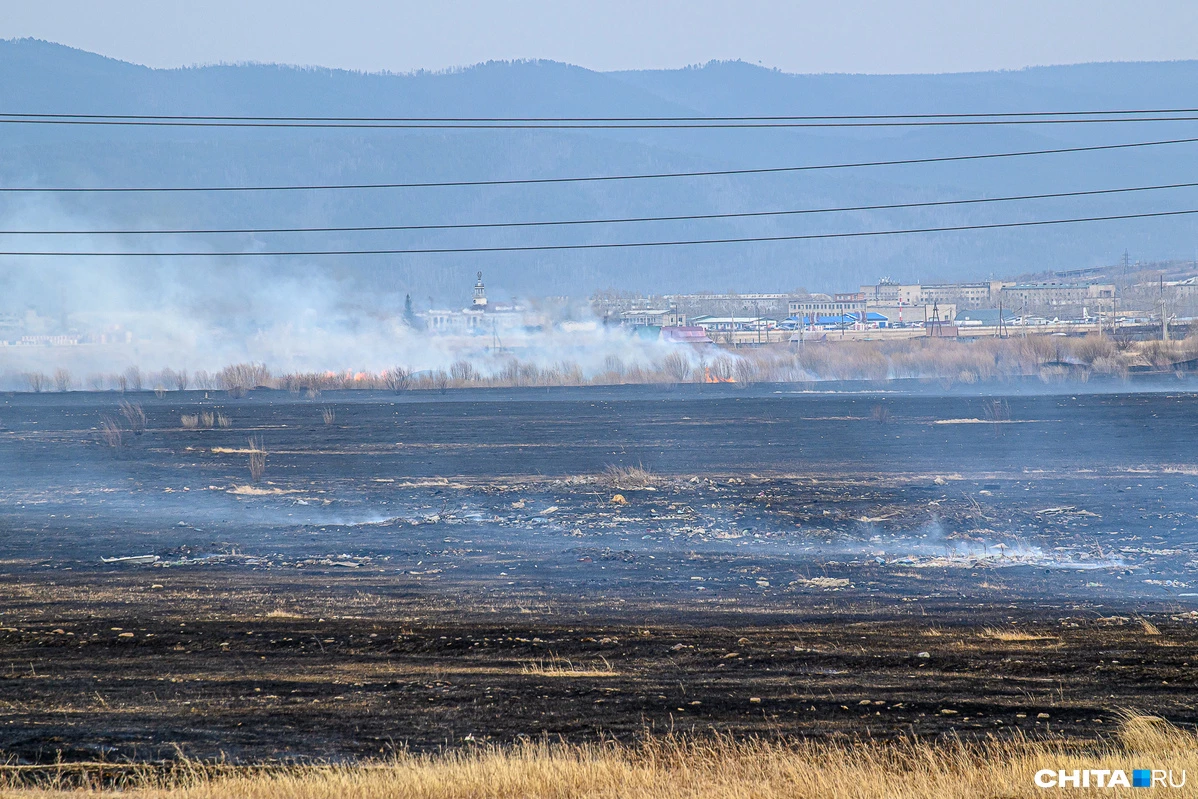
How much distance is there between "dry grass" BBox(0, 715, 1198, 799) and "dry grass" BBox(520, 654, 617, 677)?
8.38 ft

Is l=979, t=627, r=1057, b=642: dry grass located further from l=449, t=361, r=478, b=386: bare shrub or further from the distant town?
the distant town

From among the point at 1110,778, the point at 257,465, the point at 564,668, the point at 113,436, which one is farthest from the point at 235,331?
the point at 1110,778

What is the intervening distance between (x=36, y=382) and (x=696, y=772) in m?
100

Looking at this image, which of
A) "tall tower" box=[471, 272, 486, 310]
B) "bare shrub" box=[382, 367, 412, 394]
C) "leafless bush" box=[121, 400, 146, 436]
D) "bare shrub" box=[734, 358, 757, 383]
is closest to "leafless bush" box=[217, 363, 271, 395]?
"bare shrub" box=[382, 367, 412, 394]

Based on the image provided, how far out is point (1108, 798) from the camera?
26.0 feet

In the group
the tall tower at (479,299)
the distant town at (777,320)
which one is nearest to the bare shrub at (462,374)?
the distant town at (777,320)

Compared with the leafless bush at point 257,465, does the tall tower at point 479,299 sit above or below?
above

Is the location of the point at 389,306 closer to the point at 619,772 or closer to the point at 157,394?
the point at 157,394

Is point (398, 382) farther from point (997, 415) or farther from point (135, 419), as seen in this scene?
point (997, 415)

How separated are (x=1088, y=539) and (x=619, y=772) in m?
15.6

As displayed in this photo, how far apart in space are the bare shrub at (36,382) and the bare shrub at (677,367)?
4979 cm

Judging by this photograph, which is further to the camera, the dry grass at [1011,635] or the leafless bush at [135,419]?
the leafless bush at [135,419]

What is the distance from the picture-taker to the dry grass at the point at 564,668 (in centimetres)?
1222

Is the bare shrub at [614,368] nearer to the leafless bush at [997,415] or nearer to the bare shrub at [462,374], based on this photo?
the bare shrub at [462,374]
